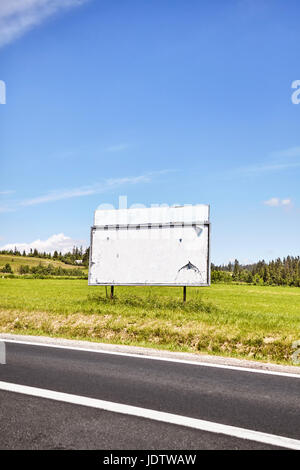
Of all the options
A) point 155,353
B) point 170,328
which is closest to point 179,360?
point 155,353

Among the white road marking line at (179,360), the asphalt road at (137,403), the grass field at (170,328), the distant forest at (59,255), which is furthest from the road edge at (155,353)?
the distant forest at (59,255)

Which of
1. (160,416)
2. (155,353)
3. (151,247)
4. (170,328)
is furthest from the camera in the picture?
(151,247)

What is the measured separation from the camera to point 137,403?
→ 5.14 metres

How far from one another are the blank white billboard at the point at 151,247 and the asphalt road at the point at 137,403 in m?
8.58

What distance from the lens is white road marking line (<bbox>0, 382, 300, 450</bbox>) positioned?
411 cm

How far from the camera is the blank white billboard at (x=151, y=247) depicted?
16031mm

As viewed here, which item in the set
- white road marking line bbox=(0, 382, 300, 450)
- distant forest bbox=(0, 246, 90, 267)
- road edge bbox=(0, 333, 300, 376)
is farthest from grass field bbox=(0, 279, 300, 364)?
distant forest bbox=(0, 246, 90, 267)

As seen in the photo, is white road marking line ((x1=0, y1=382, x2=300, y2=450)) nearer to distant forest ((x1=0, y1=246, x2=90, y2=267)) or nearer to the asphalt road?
the asphalt road

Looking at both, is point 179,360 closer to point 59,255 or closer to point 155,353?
point 155,353

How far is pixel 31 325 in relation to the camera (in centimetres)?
1205

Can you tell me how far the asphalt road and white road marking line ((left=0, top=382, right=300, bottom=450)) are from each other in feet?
0.36

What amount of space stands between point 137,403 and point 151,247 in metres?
11.7

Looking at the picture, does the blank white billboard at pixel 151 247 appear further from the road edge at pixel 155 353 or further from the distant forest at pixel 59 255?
the distant forest at pixel 59 255
